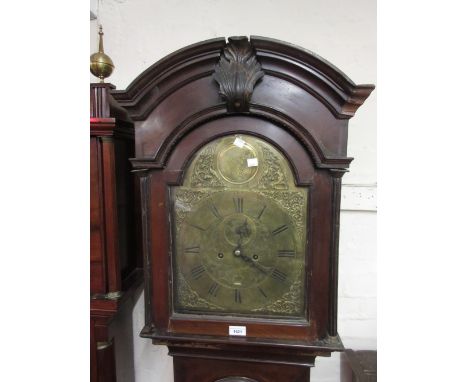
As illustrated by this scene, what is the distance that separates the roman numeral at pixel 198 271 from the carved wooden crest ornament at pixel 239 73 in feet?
1.44

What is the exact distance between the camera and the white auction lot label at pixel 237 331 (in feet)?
2.47

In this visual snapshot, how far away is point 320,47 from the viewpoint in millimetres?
1109

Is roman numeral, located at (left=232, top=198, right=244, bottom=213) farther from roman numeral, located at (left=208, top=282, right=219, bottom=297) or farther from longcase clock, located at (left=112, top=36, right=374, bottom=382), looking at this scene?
roman numeral, located at (left=208, top=282, right=219, bottom=297)

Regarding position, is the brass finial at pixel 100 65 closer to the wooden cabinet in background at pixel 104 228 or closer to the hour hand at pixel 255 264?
the wooden cabinet in background at pixel 104 228

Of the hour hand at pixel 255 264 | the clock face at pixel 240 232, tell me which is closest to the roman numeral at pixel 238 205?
the clock face at pixel 240 232

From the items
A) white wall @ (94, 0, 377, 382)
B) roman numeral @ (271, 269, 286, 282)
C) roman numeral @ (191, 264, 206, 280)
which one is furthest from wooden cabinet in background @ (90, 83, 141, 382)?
roman numeral @ (271, 269, 286, 282)

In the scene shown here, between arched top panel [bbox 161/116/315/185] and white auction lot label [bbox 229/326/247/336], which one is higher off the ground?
arched top panel [bbox 161/116/315/185]

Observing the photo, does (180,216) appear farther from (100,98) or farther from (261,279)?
(100,98)

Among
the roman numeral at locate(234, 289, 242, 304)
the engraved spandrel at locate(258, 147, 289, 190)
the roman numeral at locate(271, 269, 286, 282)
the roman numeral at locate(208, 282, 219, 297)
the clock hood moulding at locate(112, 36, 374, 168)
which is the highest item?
the clock hood moulding at locate(112, 36, 374, 168)

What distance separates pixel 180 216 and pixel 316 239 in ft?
1.19

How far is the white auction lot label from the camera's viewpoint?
2.47 ft

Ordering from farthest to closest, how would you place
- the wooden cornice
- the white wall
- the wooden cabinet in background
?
the white wall → the wooden cabinet in background → the wooden cornice

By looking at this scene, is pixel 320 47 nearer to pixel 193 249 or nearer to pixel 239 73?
pixel 239 73

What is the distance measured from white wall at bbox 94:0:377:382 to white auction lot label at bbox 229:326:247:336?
0.54 metres
